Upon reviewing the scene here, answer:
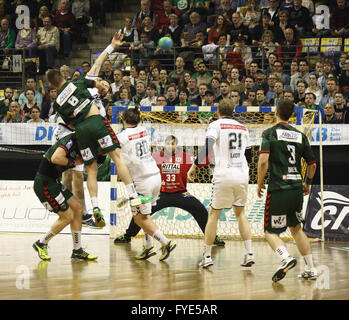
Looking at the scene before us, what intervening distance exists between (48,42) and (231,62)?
239 inches

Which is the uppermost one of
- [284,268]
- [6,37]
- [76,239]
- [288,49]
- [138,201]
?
[6,37]

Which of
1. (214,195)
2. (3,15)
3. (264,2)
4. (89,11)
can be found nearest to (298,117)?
(214,195)

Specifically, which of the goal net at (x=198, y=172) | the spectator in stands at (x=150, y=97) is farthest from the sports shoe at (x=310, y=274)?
the spectator in stands at (x=150, y=97)

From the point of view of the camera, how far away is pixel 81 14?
20.1 metres

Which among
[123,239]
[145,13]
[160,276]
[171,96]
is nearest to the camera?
[160,276]

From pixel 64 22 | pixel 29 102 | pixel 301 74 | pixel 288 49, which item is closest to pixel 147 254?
pixel 301 74

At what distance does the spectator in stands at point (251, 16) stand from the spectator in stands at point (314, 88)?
3.10 meters

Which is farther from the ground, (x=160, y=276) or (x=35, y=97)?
(x=35, y=97)

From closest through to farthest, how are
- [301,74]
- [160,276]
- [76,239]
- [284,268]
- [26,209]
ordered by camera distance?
[284,268] → [160,276] → [76,239] → [26,209] → [301,74]

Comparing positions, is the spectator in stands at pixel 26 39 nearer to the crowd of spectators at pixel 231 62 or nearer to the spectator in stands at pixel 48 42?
the spectator in stands at pixel 48 42

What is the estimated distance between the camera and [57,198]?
862cm

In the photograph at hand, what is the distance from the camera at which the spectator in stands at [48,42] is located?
18766 mm

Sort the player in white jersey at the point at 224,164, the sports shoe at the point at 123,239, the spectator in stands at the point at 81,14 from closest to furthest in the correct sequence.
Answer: the player in white jersey at the point at 224,164
the sports shoe at the point at 123,239
the spectator in stands at the point at 81,14

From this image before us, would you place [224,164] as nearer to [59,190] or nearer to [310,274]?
[310,274]
